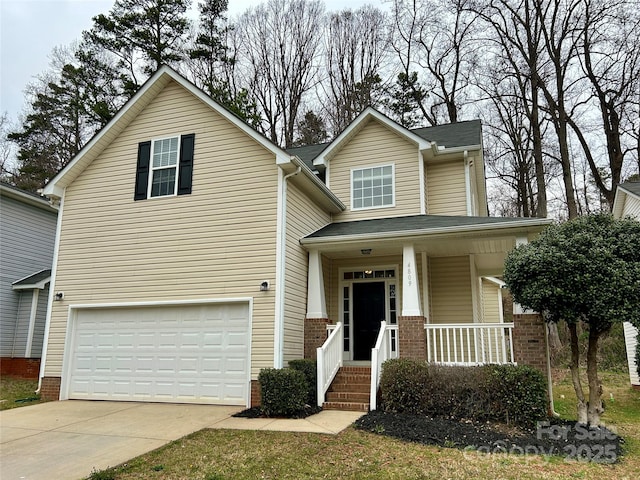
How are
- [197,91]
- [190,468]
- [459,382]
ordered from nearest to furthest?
1. [190,468]
2. [459,382]
3. [197,91]

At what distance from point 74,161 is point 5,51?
1376cm

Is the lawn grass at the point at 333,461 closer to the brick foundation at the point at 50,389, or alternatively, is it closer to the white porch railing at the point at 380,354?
the white porch railing at the point at 380,354

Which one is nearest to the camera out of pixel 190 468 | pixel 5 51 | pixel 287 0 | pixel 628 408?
pixel 190 468

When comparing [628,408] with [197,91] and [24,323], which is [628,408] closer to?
[197,91]

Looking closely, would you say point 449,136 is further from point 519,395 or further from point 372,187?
point 519,395

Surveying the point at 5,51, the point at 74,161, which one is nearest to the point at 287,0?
the point at 5,51

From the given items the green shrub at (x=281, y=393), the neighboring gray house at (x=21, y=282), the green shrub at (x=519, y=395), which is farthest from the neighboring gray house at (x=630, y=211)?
the neighboring gray house at (x=21, y=282)

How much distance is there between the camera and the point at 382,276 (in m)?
11.5

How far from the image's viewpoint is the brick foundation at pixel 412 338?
9156 mm

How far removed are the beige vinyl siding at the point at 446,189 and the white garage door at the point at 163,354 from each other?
19.6ft

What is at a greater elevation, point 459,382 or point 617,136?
point 617,136

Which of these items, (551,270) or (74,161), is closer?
(551,270)

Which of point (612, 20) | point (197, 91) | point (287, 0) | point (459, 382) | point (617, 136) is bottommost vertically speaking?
point (459, 382)

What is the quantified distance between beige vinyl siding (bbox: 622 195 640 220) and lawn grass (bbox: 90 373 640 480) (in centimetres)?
924
